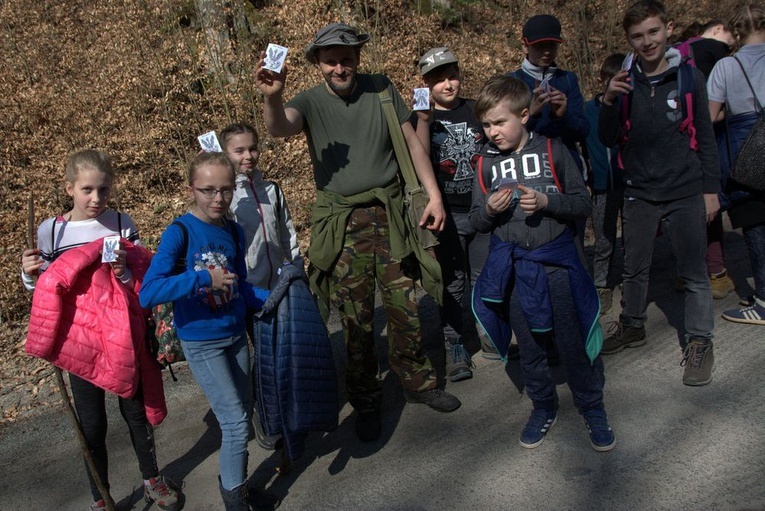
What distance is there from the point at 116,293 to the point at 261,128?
7425 mm

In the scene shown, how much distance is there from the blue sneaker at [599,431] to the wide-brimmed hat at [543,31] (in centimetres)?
250

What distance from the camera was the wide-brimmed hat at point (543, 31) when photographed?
4.43 m

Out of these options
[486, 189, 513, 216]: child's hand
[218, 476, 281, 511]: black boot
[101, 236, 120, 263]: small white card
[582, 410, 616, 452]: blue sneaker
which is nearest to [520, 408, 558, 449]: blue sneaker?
[582, 410, 616, 452]: blue sneaker

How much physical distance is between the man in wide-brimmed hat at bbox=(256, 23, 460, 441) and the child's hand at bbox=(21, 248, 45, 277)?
149cm

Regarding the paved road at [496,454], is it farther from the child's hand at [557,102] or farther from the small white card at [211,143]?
the small white card at [211,143]

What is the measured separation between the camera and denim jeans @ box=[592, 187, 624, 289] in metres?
5.46

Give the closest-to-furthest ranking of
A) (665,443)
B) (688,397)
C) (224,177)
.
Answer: (224,177), (665,443), (688,397)

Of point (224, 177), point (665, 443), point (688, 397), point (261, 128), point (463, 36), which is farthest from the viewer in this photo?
point (463, 36)

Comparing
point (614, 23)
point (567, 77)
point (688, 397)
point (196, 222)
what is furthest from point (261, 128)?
point (688, 397)

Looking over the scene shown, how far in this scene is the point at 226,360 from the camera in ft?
10.9

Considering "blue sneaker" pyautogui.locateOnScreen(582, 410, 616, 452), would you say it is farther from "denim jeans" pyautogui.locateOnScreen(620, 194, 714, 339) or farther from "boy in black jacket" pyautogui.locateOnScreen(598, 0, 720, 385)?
"denim jeans" pyautogui.locateOnScreen(620, 194, 714, 339)

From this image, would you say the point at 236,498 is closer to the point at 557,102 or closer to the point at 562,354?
the point at 562,354

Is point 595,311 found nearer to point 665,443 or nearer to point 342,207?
point 665,443

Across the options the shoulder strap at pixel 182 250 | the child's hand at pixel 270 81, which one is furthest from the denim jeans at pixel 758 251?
the shoulder strap at pixel 182 250
